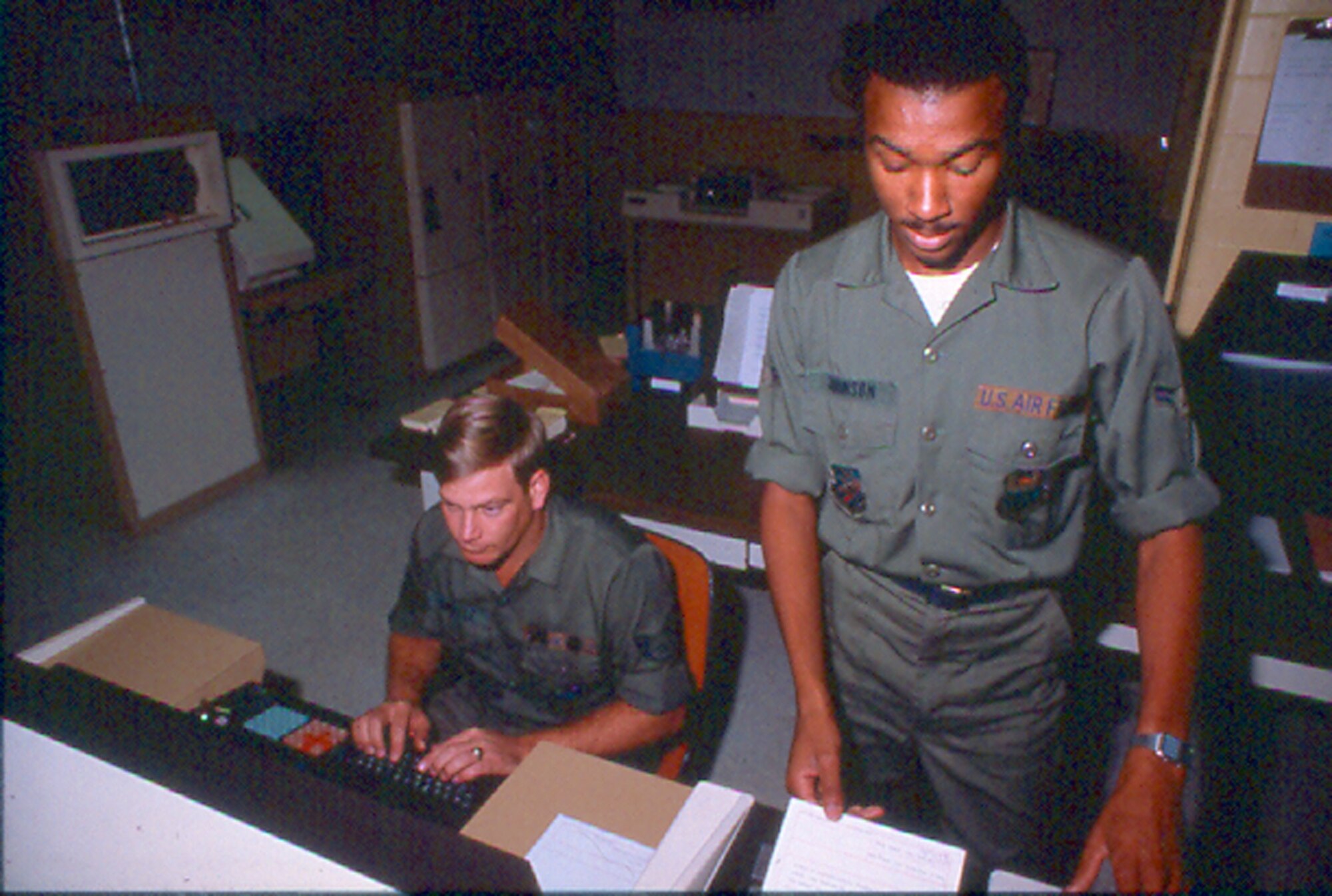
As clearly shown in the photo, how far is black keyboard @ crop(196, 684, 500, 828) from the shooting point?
109cm

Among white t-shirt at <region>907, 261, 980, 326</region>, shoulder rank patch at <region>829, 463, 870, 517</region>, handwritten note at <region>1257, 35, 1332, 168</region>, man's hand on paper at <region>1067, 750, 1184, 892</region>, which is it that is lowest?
man's hand on paper at <region>1067, 750, 1184, 892</region>

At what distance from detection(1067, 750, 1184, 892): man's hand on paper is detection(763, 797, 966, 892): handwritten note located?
14cm

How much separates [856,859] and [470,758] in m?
0.65

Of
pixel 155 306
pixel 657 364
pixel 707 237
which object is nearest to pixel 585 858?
pixel 657 364

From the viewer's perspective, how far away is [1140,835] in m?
0.86

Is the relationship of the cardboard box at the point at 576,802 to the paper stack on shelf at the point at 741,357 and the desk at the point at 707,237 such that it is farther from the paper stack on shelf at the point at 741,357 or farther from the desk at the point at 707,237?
the desk at the point at 707,237

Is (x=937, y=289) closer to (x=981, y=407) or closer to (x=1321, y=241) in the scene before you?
(x=981, y=407)

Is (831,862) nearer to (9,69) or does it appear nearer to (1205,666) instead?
(1205,666)

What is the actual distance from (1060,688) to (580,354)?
1684 millimetres

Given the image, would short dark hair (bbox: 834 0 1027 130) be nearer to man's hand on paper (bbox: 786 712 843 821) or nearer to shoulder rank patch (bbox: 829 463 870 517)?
shoulder rank patch (bbox: 829 463 870 517)

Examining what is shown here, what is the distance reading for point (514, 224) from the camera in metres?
5.34

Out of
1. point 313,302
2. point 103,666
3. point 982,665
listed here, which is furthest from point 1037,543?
point 313,302

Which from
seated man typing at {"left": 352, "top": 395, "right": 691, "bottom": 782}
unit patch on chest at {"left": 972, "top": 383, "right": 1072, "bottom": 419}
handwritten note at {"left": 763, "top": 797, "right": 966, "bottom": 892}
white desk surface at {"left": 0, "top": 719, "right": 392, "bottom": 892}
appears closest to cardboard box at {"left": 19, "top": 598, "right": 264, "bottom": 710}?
seated man typing at {"left": 352, "top": 395, "right": 691, "bottom": 782}

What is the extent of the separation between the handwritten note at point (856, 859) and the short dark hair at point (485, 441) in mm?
886
